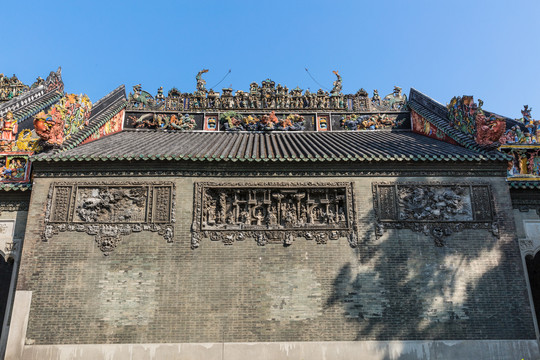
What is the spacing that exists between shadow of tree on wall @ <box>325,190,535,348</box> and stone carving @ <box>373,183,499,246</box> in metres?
0.19

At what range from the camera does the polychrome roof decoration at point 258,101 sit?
1584 centimetres

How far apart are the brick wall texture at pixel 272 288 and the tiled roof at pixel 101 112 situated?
216 cm

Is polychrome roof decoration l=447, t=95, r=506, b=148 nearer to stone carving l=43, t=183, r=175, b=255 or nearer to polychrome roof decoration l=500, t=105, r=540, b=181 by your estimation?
polychrome roof decoration l=500, t=105, r=540, b=181

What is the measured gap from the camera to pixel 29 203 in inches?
421

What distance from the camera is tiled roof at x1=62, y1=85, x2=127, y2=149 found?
12131 millimetres

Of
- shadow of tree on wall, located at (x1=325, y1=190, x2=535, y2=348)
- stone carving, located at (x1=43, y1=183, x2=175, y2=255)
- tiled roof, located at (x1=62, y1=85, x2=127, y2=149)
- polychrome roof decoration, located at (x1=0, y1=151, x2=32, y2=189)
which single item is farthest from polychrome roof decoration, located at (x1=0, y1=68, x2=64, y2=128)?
shadow of tree on wall, located at (x1=325, y1=190, x2=535, y2=348)

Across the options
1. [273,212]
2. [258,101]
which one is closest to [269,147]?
[273,212]

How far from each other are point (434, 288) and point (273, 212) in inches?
159

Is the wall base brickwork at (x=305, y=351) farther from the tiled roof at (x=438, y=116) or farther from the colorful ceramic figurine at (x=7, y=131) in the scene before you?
the colorful ceramic figurine at (x=7, y=131)

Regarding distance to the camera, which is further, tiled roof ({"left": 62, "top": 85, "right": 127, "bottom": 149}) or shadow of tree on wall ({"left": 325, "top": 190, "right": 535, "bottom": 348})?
tiled roof ({"left": 62, "top": 85, "right": 127, "bottom": 149})

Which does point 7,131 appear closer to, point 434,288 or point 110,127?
point 110,127

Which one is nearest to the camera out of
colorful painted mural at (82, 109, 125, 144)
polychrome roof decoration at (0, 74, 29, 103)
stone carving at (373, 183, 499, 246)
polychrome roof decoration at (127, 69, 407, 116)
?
stone carving at (373, 183, 499, 246)

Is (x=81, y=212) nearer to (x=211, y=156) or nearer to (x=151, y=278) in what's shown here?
(x=151, y=278)

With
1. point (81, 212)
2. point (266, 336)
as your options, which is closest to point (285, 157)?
point (266, 336)
